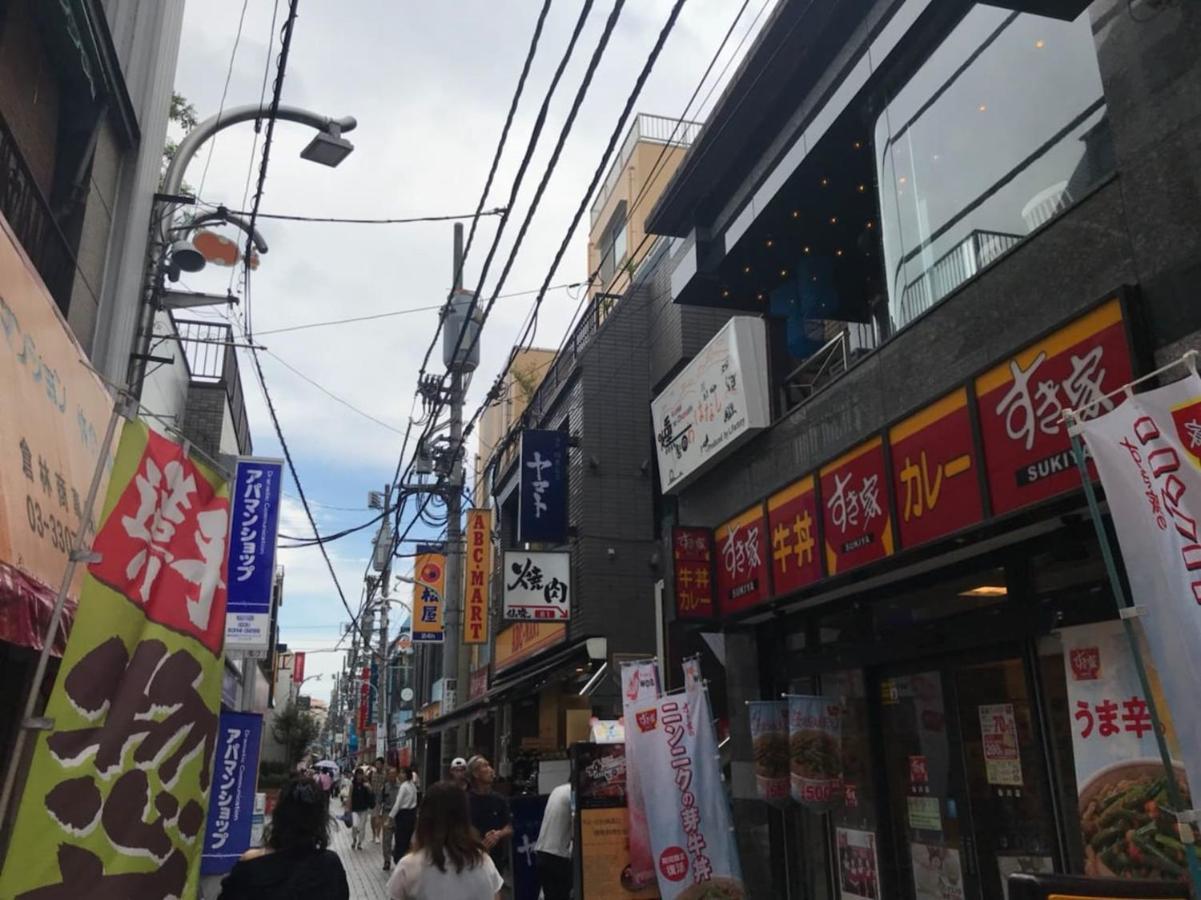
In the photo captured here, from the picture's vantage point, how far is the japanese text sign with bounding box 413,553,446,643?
2505 centimetres

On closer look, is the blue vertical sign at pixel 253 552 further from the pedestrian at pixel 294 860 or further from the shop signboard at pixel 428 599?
the shop signboard at pixel 428 599

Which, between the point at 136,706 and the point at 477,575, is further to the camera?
the point at 477,575

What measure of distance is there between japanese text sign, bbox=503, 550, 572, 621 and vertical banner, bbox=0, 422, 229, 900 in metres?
12.5

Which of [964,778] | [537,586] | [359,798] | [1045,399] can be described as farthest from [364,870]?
[1045,399]

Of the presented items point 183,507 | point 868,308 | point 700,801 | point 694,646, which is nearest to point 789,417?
point 868,308

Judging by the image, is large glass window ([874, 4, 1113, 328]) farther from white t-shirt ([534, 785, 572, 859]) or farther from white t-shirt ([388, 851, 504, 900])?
white t-shirt ([388, 851, 504, 900])

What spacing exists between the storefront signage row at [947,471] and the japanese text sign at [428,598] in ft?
54.7

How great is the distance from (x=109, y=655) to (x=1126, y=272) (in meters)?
5.52

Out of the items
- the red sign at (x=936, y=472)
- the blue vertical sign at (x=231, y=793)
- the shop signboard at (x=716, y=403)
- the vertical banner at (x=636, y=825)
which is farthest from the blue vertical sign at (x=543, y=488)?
the red sign at (x=936, y=472)

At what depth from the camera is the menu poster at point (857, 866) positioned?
801 centimetres

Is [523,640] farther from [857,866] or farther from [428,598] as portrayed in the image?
[857,866]

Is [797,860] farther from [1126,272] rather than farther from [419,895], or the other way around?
[1126,272]

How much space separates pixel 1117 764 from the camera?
5.20 m

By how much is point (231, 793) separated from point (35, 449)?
10.8ft
